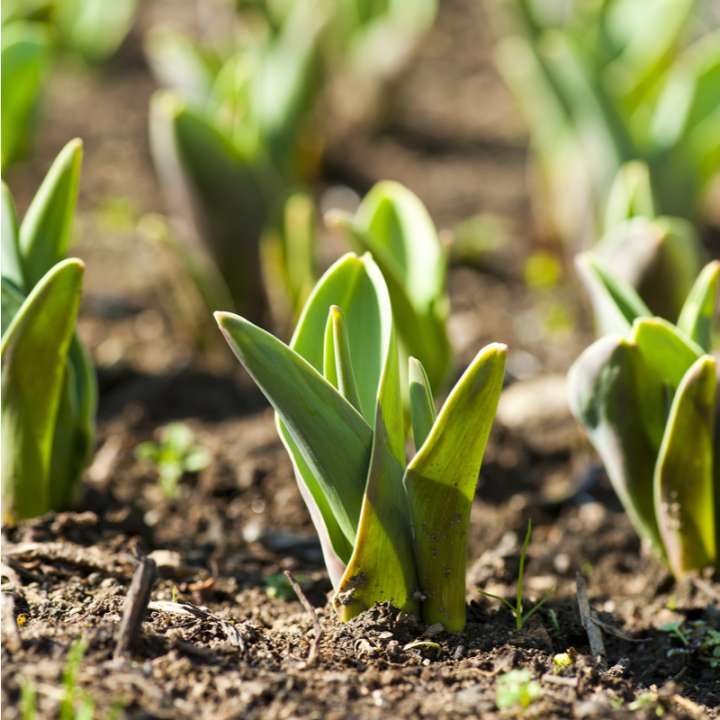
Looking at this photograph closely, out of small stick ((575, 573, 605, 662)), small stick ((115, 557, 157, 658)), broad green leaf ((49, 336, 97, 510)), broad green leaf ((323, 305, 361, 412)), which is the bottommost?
small stick ((575, 573, 605, 662))

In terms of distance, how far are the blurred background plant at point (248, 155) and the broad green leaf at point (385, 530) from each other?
133 centimetres

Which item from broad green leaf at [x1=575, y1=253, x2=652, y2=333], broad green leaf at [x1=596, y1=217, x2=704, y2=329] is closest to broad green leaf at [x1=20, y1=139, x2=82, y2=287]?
broad green leaf at [x1=575, y1=253, x2=652, y2=333]

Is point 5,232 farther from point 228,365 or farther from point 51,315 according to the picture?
point 228,365

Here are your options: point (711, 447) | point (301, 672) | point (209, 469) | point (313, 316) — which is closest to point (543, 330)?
point (209, 469)

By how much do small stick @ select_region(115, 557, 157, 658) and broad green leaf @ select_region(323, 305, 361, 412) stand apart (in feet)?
1.27

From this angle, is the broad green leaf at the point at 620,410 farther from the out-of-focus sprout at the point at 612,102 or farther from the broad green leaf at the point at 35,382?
the out-of-focus sprout at the point at 612,102

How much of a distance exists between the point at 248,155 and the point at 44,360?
1.36 m

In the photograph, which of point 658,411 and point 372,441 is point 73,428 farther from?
point 658,411

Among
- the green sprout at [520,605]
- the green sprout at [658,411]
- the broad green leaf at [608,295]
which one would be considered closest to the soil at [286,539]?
the green sprout at [520,605]

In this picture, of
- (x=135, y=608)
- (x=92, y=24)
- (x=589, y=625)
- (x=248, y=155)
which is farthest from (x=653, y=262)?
(x=92, y=24)

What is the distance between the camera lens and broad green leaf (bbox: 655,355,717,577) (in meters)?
2.04

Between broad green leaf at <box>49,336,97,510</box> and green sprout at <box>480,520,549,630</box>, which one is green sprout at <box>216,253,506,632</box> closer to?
green sprout at <box>480,520,549,630</box>

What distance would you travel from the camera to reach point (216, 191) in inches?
128

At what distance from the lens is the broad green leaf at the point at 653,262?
2.60 metres
